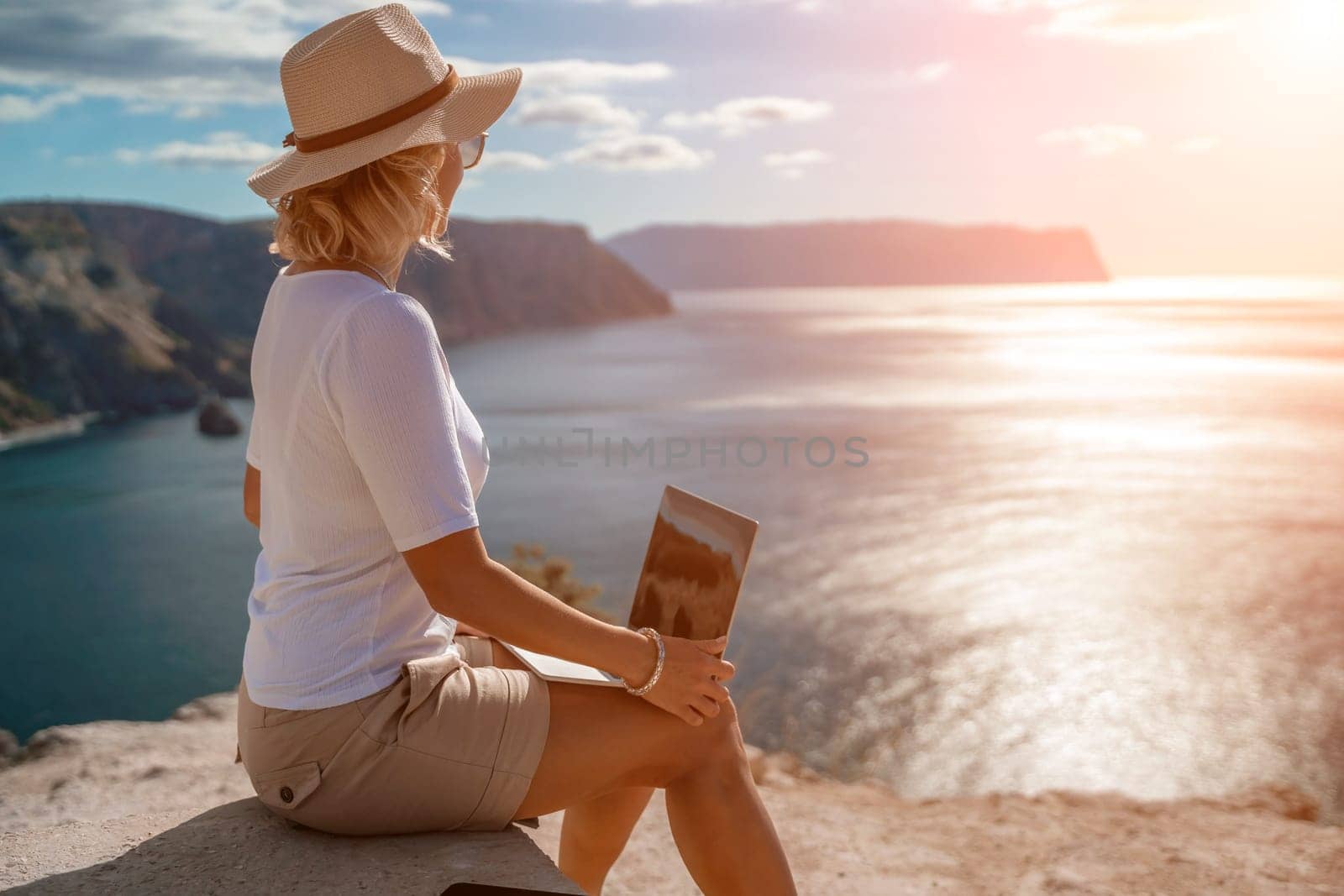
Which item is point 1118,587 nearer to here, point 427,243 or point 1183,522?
point 1183,522

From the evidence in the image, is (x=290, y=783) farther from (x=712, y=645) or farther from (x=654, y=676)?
(x=712, y=645)

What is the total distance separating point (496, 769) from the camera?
1711 mm

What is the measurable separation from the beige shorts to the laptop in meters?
0.11

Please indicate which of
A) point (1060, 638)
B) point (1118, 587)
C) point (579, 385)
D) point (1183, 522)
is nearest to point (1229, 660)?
point (1060, 638)


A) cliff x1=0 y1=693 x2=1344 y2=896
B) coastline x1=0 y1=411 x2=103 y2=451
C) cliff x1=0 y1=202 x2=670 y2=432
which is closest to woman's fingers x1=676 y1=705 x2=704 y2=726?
cliff x1=0 y1=693 x2=1344 y2=896

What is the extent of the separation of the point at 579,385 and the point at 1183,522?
34.2m

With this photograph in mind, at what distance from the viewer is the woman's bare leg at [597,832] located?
81.5 inches

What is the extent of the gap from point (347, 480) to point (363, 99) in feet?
1.93

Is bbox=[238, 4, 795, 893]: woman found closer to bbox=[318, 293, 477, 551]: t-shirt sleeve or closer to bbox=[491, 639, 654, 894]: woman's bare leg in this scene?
bbox=[318, 293, 477, 551]: t-shirt sleeve

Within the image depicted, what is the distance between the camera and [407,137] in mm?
1610

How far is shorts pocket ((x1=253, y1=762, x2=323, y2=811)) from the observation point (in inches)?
67.4

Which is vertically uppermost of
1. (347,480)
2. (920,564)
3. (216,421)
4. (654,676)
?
(347,480)

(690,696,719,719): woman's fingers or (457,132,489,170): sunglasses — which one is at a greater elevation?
(457,132,489,170): sunglasses

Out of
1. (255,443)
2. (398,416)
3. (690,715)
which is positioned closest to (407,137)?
(398,416)
